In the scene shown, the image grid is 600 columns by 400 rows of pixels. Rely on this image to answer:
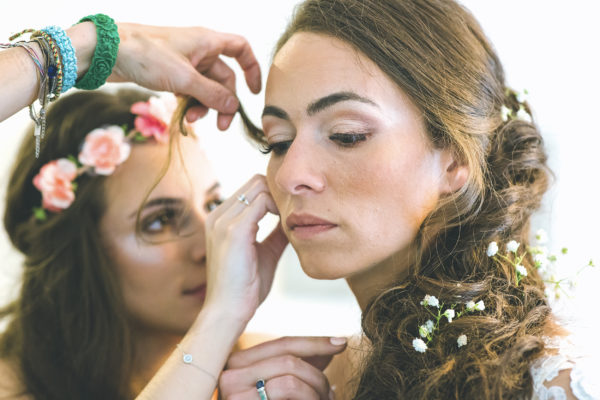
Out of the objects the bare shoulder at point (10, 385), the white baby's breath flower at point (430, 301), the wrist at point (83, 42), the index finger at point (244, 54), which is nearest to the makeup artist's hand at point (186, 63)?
the index finger at point (244, 54)

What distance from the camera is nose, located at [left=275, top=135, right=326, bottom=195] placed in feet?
5.51

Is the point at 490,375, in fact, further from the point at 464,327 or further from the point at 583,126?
the point at 583,126

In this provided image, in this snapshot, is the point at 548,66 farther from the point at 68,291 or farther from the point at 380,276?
the point at 68,291

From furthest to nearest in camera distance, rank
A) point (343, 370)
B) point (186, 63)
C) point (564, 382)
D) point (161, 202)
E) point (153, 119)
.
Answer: point (153, 119), point (161, 202), point (343, 370), point (186, 63), point (564, 382)

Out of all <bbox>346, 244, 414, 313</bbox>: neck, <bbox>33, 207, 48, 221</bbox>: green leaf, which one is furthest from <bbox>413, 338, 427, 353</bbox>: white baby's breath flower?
<bbox>33, 207, 48, 221</bbox>: green leaf

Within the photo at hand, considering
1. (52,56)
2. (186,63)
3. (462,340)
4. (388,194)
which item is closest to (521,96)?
(388,194)

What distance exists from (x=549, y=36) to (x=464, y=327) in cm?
159

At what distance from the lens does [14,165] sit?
102 inches

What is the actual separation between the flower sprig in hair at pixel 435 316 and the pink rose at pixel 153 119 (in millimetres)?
1372

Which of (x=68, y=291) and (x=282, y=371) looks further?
(x=68, y=291)

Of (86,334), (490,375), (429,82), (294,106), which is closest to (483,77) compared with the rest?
(429,82)

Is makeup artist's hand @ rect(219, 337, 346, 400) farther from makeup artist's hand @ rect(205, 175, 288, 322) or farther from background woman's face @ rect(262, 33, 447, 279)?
background woman's face @ rect(262, 33, 447, 279)

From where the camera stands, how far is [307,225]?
1.74 m

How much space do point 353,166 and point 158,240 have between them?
3.48 feet
